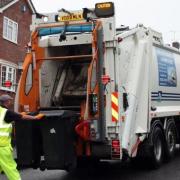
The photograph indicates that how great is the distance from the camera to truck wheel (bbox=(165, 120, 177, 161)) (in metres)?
10.1

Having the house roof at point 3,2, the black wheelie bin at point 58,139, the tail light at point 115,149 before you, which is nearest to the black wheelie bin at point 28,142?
the black wheelie bin at point 58,139

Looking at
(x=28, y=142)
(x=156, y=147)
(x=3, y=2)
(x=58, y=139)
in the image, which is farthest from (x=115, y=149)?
(x=3, y=2)

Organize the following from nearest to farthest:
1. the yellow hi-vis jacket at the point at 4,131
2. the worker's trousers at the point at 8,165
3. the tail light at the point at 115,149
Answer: the worker's trousers at the point at 8,165 → the yellow hi-vis jacket at the point at 4,131 → the tail light at the point at 115,149

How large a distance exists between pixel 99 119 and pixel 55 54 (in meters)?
1.86

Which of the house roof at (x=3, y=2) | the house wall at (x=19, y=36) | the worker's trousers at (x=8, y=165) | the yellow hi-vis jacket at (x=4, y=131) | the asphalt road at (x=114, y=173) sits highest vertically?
the house roof at (x=3, y=2)

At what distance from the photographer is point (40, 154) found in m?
7.81

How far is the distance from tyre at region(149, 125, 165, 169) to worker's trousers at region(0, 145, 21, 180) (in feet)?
10.1

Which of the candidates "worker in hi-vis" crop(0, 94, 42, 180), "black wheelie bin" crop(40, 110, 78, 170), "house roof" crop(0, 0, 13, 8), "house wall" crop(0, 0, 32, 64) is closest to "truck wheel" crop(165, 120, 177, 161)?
"black wheelie bin" crop(40, 110, 78, 170)

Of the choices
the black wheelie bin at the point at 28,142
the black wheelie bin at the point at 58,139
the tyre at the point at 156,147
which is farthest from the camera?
the tyre at the point at 156,147

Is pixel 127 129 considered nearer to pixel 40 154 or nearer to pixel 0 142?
pixel 40 154

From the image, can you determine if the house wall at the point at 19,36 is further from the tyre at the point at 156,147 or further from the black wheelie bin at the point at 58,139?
the black wheelie bin at the point at 58,139

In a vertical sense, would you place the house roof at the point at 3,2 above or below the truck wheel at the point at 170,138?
above

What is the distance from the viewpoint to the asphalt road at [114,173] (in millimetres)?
8797

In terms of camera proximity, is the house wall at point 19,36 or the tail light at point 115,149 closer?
the tail light at point 115,149
